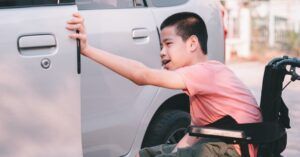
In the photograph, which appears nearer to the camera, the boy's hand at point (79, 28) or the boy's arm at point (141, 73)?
the boy's arm at point (141, 73)

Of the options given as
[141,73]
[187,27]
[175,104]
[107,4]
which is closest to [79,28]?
[141,73]

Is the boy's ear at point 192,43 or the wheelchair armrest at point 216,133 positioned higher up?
the boy's ear at point 192,43

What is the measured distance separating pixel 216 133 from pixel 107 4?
A: 1.44 meters

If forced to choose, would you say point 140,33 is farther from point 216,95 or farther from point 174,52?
point 216,95

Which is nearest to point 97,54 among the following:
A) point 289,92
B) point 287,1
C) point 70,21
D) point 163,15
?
point 70,21

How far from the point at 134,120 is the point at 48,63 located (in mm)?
1155

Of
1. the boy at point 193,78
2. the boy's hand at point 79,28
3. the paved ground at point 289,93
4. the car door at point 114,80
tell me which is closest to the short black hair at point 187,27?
the boy at point 193,78

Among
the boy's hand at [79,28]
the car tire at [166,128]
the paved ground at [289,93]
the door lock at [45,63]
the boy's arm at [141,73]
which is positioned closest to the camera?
the boy's arm at [141,73]

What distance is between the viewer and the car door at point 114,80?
12.6ft

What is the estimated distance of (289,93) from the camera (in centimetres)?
1026

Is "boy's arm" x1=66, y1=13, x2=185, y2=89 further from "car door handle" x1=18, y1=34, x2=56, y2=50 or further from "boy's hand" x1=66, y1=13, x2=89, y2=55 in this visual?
"car door handle" x1=18, y1=34, x2=56, y2=50

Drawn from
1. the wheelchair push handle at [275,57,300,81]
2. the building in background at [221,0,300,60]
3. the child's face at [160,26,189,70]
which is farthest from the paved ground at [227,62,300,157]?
the child's face at [160,26,189,70]

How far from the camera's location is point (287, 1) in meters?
22.3

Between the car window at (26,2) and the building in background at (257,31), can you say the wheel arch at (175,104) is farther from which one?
the building in background at (257,31)
